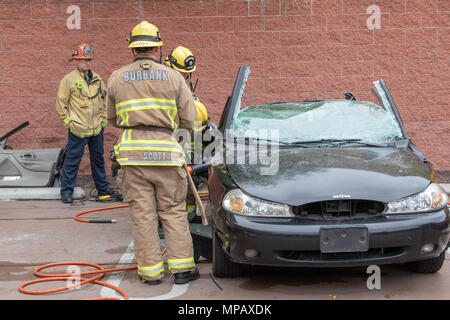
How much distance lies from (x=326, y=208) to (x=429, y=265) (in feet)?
3.59

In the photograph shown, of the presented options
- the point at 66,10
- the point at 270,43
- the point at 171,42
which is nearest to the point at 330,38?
the point at 270,43

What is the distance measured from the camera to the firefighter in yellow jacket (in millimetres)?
4473

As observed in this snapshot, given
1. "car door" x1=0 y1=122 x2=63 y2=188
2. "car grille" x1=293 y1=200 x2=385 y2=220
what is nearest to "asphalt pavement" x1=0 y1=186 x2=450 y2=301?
"car grille" x1=293 y1=200 x2=385 y2=220

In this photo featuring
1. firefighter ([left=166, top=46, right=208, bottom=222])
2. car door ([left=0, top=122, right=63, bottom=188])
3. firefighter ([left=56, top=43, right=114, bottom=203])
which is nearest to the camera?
firefighter ([left=166, top=46, right=208, bottom=222])

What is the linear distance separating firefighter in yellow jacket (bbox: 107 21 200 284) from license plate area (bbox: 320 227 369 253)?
1198mm

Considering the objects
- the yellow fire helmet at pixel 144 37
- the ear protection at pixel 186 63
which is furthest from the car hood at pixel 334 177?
the ear protection at pixel 186 63

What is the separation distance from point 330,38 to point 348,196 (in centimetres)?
530

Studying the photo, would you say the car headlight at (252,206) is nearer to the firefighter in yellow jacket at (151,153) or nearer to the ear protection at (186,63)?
the firefighter in yellow jacket at (151,153)

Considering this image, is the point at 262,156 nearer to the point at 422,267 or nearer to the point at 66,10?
the point at 422,267

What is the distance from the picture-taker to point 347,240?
12.9ft

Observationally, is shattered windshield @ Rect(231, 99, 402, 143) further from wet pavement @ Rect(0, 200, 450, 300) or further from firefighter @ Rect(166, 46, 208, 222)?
wet pavement @ Rect(0, 200, 450, 300)

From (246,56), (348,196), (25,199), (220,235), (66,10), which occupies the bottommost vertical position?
(25,199)

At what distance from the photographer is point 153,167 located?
4527mm

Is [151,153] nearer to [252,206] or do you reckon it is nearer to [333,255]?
[252,206]
